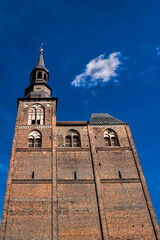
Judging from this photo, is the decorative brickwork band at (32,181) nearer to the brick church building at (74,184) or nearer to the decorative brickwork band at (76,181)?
the brick church building at (74,184)

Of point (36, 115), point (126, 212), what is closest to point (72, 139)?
point (36, 115)

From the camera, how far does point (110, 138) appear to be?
76.5 ft

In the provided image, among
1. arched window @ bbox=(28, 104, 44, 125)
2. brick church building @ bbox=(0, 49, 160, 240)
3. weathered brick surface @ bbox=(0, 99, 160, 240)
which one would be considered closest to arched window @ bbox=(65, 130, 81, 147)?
brick church building @ bbox=(0, 49, 160, 240)

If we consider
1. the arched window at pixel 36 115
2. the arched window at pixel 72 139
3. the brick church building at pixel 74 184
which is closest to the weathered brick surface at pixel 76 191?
the brick church building at pixel 74 184

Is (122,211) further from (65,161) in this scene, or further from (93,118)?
(93,118)

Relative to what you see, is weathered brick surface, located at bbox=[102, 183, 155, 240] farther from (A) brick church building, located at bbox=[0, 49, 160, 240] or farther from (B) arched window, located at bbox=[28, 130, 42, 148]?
(B) arched window, located at bbox=[28, 130, 42, 148]

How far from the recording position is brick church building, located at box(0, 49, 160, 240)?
16406 mm

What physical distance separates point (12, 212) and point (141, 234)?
9.70m

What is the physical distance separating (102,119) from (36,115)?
7.68 m

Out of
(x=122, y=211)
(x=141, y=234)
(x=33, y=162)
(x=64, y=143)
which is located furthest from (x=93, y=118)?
(x=141, y=234)

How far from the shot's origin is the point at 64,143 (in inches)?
884

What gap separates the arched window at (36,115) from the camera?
24.4m

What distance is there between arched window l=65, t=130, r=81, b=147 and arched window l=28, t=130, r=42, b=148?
276 cm

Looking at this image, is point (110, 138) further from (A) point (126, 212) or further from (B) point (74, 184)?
(A) point (126, 212)
